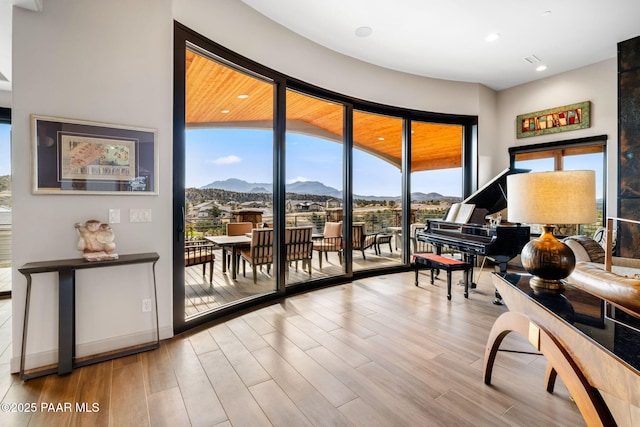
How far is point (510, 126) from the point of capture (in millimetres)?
6227

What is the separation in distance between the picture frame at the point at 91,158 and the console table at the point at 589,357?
302 cm

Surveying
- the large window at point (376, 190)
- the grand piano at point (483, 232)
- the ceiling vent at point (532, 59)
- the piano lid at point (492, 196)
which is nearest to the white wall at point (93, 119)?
the large window at point (376, 190)

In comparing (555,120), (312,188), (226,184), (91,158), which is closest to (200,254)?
(226,184)

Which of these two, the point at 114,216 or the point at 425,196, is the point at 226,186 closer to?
the point at 114,216

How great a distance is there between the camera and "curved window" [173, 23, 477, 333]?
323 cm

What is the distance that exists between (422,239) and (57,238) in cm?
480

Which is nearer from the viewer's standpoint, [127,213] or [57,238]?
[57,238]

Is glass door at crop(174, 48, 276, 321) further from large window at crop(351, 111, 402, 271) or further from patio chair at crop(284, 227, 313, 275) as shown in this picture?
large window at crop(351, 111, 402, 271)

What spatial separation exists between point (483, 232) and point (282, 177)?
9.50ft

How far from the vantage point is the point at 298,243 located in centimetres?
453

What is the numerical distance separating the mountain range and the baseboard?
1.53 m

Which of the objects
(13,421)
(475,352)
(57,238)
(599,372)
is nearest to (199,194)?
(57,238)

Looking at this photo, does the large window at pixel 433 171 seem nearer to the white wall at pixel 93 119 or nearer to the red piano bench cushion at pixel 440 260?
the red piano bench cushion at pixel 440 260

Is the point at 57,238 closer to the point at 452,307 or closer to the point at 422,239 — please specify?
the point at 452,307
